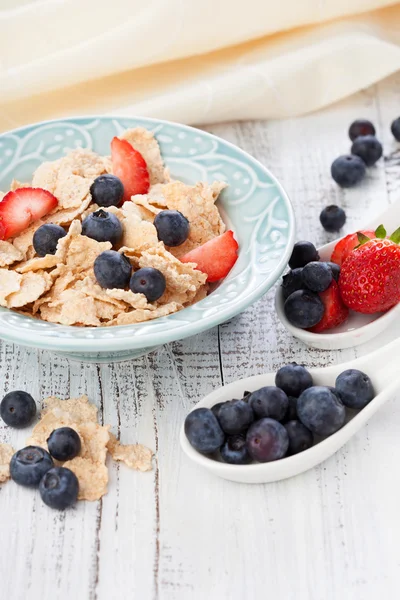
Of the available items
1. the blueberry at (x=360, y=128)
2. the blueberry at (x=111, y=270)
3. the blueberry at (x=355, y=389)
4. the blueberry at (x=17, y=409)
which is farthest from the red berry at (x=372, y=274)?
the blueberry at (x=360, y=128)

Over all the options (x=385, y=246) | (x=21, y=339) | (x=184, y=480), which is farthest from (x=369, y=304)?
(x=21, y=339)

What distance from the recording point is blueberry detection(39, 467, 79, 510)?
48.6 inches

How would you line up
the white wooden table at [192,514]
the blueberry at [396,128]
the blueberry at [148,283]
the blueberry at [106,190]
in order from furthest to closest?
1. the blueberry at [396,128]
2. the blueberry at [106,190]
3. the blueberry at [148,283]
4. the white wooden table at [192,514]

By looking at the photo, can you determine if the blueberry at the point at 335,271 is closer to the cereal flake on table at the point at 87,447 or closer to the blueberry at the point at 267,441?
the blueberry at the point at 267,441

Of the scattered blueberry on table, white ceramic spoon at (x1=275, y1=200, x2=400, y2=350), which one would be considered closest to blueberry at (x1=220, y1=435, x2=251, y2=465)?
the scattered blueberry on table

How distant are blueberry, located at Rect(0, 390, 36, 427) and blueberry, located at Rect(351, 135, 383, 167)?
119 centimetres

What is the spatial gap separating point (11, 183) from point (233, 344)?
0.61m

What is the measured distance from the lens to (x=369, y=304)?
4.99ft

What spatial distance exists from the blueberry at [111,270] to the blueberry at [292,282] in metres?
0.36

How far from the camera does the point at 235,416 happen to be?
4.16 ft

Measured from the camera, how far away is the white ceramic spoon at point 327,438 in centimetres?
125

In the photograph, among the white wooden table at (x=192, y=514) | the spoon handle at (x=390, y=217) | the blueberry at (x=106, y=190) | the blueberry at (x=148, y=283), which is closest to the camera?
the white wooden table at (x=192, y=514)

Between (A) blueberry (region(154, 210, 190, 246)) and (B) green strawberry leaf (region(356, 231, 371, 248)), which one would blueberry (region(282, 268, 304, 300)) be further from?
(A) blueberry (region(154, 210, 190, 246))

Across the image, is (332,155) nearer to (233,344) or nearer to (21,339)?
(233,344)
